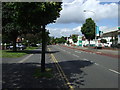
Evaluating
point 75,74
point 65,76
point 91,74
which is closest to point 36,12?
point 65,76

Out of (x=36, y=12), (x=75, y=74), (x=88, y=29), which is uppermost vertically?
(x=88, y=29)

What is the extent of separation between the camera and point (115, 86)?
28.8 ft

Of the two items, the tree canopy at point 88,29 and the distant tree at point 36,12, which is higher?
the tree canopy at point 88,29

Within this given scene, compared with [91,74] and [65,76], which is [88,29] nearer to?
[91,74]

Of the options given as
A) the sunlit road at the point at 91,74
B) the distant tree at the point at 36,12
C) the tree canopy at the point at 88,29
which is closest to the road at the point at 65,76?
the sunlit road at the point at 91,74

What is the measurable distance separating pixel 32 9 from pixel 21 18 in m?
1.25

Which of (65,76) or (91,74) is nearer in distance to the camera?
(65,76)

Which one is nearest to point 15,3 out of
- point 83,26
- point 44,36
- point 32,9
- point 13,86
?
point 32,9

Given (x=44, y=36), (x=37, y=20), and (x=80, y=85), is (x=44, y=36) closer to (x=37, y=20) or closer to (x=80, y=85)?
(x=37, y=20)

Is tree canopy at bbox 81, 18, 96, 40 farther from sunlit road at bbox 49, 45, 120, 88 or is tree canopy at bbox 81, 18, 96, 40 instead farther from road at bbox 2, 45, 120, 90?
road at bbox 2, 45, 120, 90

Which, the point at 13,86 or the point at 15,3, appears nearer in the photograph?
the point at 13,86

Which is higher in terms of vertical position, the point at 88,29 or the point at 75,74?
the point at 88,29

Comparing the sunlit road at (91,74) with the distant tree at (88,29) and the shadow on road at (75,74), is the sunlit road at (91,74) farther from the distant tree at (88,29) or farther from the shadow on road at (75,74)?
the distant tree at (88,29)

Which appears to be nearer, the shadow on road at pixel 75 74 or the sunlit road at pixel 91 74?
the sunlit road at pixel 91 74
